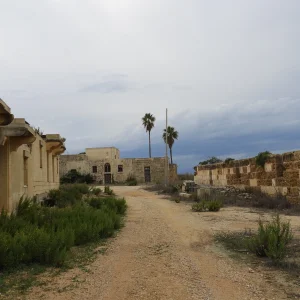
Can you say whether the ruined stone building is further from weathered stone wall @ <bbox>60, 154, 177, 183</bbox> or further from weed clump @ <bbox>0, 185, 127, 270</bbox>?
weathered stone wall @ <bbox>60, 154, 177, 183</bbox>

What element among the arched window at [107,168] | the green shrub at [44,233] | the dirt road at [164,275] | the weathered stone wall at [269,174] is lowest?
the dirt road at [164,275]

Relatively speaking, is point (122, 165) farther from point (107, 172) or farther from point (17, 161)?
point (17, 161)

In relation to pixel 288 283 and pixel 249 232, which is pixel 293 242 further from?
pixel 288 283

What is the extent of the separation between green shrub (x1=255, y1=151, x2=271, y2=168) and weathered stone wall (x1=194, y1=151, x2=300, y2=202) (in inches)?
8.9

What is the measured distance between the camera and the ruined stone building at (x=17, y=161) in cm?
1079

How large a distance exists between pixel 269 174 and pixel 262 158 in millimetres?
1073

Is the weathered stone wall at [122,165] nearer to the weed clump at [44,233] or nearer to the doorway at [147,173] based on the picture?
the doorway at [147,173]

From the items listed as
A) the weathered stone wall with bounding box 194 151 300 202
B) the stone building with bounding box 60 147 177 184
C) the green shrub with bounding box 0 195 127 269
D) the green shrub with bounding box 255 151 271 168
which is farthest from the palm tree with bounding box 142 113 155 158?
the green shrub with bounding box 0 195 127 269

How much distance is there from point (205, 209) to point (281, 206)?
3354mm

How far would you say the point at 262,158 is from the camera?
65.6 ft

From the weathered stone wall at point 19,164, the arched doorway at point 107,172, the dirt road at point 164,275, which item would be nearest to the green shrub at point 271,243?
the dirt road at point 164,275

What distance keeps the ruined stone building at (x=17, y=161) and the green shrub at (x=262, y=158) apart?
11.5 metres

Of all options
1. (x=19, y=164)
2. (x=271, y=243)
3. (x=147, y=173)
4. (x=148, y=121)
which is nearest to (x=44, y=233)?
(x=271, y=243)

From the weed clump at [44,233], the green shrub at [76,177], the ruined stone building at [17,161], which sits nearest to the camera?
the weed clump at [44,233]
